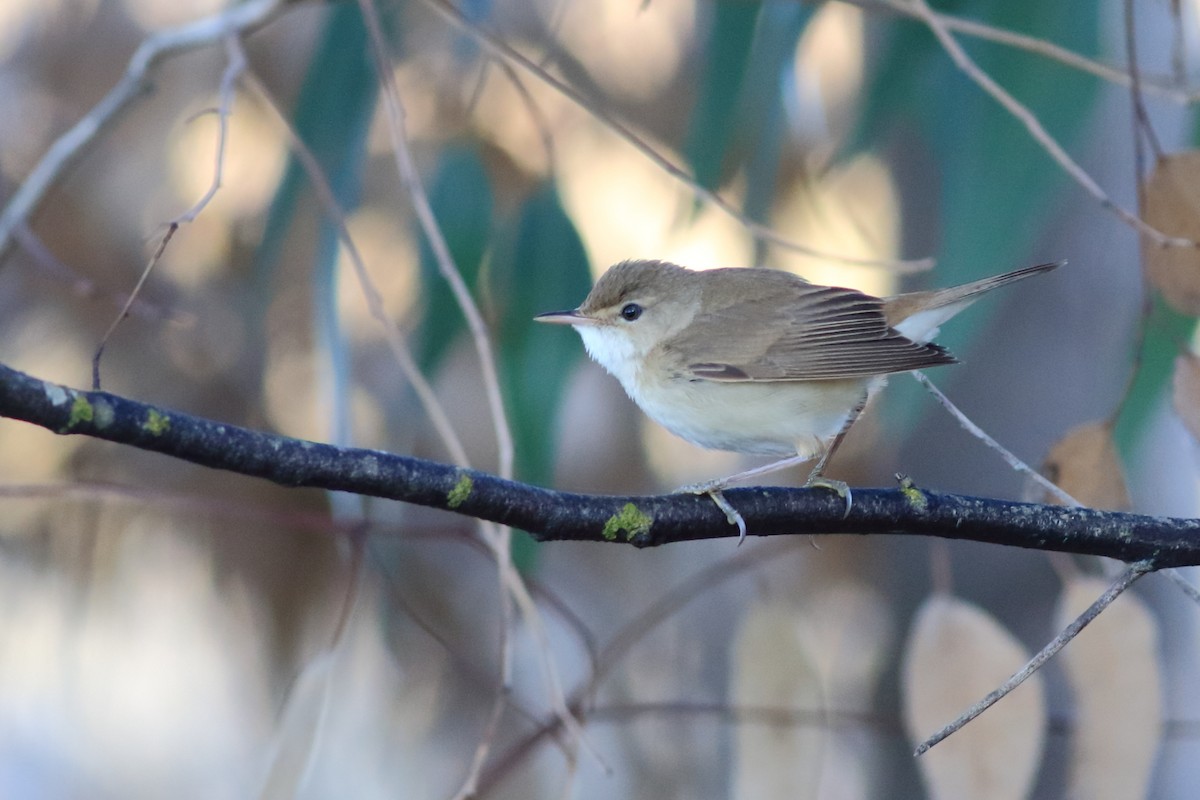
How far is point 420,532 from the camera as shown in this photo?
2.63 m

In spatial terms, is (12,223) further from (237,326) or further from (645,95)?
(645,95)

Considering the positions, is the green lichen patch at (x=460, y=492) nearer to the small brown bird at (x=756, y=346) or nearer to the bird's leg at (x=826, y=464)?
the bird's leg at (x=826, y=464)

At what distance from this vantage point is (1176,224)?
7.59ft

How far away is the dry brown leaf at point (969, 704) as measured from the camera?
2.33 m

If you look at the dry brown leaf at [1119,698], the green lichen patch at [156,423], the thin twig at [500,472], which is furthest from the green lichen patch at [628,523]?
the dry brown leaf at [1119,698]

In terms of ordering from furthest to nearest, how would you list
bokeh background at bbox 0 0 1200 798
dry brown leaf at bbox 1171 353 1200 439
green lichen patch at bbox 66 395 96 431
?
bokeh background at bbox 0 0 1200 798
dry brown leaf at bbox 1171 353 1200 439
green lichen patch at bbox 66 395 96 431

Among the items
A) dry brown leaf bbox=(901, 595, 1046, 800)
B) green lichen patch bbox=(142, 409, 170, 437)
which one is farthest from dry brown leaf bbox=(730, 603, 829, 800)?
green lichen patch bbox=(142, 409, 170, 437)

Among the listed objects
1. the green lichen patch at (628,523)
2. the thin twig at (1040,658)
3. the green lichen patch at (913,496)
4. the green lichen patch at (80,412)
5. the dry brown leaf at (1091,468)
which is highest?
the green lichen patch at (80,412)

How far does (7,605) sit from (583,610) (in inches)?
82.3

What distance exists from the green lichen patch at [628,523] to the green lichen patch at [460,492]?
0.21 meters

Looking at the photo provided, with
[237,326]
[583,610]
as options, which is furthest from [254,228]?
[583,610]

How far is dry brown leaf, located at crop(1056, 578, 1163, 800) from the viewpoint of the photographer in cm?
230

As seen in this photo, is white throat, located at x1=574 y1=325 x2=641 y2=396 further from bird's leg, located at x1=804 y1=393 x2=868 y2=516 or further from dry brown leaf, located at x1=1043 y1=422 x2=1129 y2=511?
dry brown leaf, located at x1=1043 y1=422 x2=1129 y2=511

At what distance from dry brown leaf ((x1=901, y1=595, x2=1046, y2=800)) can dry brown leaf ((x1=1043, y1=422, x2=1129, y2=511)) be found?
39 centimetres
